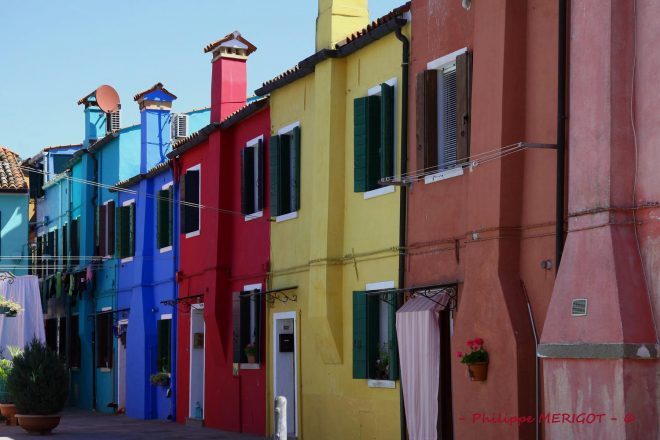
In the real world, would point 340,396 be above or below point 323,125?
below

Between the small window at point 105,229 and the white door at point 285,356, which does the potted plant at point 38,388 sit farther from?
the small window at point 105,229

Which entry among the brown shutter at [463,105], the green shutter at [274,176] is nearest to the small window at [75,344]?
the green shutter at [274,176]

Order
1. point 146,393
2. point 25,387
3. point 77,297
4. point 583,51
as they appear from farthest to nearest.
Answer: point 77,297 → point 146,393 → point 25,387 → point 583,51

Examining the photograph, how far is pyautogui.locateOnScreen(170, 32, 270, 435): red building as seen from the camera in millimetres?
23156

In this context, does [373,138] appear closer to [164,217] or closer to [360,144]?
[360,144]

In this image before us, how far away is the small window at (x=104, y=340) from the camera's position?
33.5m

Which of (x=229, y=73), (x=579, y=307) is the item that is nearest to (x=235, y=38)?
(x=229, y=73)

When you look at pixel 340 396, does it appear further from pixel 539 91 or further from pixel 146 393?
pixel 146 393

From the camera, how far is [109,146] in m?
34.2

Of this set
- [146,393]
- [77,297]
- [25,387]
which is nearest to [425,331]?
[25,387]

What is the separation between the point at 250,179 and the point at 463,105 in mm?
8554

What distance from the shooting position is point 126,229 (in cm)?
3144

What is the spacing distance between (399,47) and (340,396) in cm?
557

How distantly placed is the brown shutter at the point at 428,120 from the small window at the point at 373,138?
1.16 m
